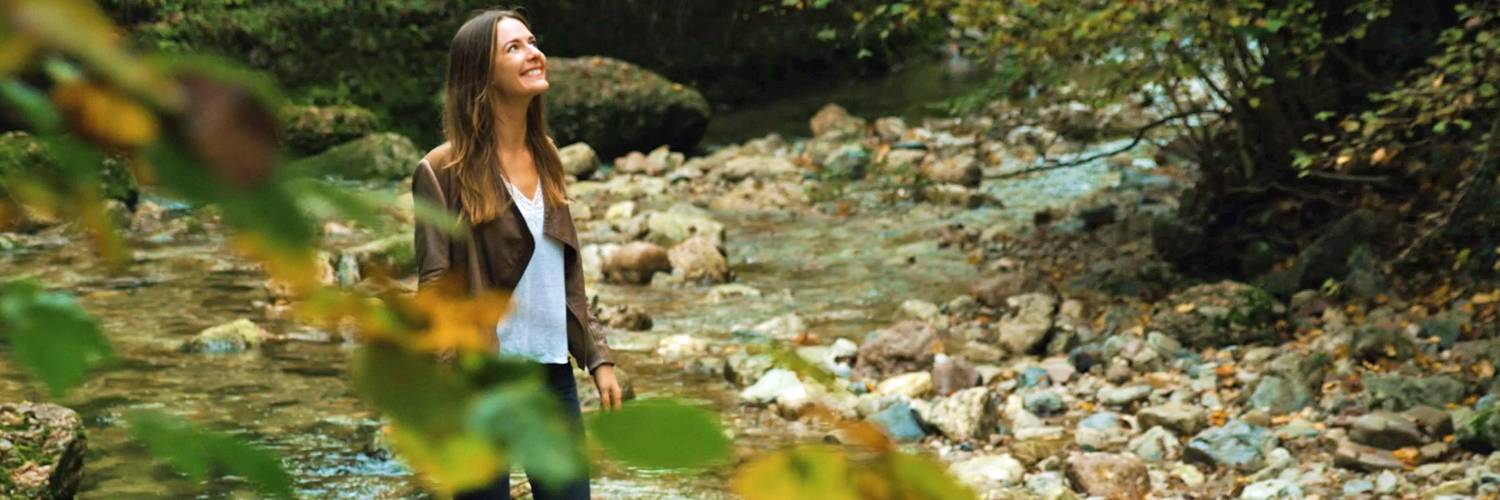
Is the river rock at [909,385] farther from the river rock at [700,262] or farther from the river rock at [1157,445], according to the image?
the river rock at [700,262]

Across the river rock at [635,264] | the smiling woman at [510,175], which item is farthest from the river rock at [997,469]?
the river rock at [635,264]

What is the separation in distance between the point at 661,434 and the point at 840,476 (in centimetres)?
7

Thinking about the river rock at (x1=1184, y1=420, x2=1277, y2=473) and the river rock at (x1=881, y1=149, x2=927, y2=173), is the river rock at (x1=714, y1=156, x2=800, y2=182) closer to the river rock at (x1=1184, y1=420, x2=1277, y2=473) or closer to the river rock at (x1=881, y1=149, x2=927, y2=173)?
the river rock at (x1=881, y1=149, x2=927, y2=173)

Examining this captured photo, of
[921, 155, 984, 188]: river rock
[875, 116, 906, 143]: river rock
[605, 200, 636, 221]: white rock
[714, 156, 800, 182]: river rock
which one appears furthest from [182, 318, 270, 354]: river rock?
[875, 116, 906, 143]: river rock

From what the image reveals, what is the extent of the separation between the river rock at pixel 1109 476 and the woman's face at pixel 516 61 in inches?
127

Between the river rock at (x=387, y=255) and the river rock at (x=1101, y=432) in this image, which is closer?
the river rock at (x=387, y=255)

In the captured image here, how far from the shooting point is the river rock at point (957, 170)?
13727 millimetres

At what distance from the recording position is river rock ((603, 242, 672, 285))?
36.0ft

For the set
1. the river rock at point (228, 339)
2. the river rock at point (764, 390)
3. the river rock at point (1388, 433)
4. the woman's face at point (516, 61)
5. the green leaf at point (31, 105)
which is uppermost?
the woman's face at point (516, 61)

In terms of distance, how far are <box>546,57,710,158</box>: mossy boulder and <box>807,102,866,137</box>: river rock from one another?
1113mm

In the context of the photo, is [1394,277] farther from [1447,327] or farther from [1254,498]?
[1254,498]

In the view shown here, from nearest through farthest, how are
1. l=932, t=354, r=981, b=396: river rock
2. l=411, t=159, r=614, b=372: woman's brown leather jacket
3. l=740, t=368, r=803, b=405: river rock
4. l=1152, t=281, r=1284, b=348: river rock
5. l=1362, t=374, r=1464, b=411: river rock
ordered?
l=411, t=159, r=614, b=372: woman's brown leather jacket < l=1362, t=374, r=1464, b=411: river rock < l=740, t=368, r=803, b=405: river rock < l=932, t=354, r=981, b=396: river rock < l=1152, t=281, r=1284, b=348: river rock

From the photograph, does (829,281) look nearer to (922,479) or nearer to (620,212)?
(620,212)

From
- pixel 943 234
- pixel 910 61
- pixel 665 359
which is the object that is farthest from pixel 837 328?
pixel 910 61
